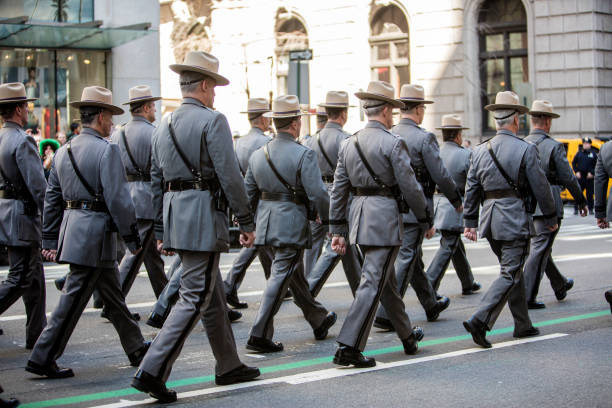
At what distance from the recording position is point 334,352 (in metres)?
7.78

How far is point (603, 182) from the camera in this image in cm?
968

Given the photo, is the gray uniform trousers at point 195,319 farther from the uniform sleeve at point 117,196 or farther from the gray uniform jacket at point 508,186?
the gray uniform jacket at point 508,186

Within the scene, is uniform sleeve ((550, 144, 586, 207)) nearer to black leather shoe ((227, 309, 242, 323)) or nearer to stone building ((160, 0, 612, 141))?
black leather shoe ((227, 309, 242, 323))

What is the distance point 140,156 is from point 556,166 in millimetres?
4441

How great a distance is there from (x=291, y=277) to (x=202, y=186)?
1.88 meters

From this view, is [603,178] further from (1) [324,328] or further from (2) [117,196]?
(2) [117,196]

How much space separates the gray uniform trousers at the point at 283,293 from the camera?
25.5 feet

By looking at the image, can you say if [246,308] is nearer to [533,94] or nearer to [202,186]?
[202,186]

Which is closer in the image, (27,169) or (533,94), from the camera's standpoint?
(27,169)

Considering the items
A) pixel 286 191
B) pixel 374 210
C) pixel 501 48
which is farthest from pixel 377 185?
pixel 501 48

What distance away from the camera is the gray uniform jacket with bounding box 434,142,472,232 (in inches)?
428

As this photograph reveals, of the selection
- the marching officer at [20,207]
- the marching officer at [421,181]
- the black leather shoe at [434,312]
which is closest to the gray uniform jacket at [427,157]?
the marching officer at [421,181]

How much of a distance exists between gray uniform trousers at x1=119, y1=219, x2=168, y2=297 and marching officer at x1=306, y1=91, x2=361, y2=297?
1.58m

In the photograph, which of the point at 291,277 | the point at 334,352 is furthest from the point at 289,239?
the point at 334,352
